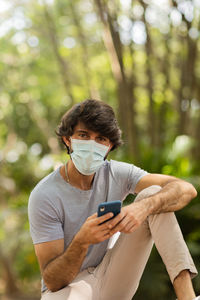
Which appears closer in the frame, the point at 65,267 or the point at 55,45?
the point at 65,267

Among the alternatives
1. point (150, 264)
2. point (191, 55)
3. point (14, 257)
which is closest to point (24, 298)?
point (14, 257)

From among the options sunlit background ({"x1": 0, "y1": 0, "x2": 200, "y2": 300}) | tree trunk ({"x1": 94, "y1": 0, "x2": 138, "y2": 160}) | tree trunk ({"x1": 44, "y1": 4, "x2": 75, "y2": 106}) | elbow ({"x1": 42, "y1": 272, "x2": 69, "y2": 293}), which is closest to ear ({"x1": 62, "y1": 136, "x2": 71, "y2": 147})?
elbow ({"x1": 42, "y1": 272, "x2": 69, "y2": 293})

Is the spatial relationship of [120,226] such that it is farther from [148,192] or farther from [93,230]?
[148,192]

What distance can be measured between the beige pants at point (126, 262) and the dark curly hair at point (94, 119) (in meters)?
0.36

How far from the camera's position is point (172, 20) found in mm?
7133

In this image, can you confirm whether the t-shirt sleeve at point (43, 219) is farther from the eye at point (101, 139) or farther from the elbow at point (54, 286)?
the eye at point (101, 139)

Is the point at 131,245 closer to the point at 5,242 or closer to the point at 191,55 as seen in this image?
the point at 191,55

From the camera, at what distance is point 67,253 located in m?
1.94

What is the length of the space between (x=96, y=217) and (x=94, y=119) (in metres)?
0.54

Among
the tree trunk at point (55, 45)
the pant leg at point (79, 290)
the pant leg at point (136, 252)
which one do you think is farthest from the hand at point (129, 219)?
the tree trunk at point (55, 45)

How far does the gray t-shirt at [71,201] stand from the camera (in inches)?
82.0

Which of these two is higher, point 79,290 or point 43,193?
point 43,193

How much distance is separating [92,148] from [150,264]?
94.5 inches

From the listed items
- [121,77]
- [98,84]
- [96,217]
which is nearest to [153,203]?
[96,217]
